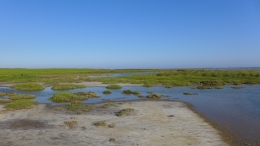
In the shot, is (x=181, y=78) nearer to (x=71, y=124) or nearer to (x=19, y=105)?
(x=19, y=105)

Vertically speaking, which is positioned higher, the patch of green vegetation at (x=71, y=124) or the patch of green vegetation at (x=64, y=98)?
the patch of green vegetation at (x=64, y=98)

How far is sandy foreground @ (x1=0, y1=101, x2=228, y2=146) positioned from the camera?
1157 centimetres

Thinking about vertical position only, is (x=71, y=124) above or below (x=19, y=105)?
below

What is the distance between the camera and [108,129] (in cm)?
1384

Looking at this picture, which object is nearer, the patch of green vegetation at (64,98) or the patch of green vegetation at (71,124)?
the patch of green vegetation at (71,124)

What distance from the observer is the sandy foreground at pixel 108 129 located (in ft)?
38.0

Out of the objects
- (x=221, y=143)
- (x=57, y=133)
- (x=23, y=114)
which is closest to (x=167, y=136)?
(x=221, y=143)

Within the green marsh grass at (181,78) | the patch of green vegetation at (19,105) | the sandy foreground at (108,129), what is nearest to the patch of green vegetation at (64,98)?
the patch of green vegetation at (19,105)

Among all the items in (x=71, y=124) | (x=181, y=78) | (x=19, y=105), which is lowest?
(x=71, y=124)

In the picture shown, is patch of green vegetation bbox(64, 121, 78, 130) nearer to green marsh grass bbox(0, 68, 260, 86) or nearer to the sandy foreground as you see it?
the sandy foreground

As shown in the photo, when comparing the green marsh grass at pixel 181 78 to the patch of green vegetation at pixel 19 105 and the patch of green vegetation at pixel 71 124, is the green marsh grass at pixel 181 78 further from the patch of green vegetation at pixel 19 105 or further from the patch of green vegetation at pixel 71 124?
the patch of green vegetation at pixel 71 124

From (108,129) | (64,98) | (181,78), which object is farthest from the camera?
(181,78)

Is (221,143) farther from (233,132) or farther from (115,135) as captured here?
(115,135)

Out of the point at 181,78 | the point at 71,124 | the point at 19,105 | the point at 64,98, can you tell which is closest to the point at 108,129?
the point at 71,124
